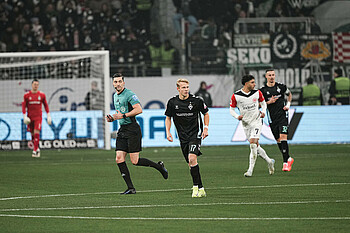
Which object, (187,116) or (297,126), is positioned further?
(297,126)

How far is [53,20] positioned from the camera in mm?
30828

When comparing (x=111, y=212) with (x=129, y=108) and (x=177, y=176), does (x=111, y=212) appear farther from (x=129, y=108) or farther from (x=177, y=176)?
(x=177, y=176)

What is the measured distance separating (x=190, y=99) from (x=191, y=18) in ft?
64.2

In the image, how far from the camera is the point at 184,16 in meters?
30.4

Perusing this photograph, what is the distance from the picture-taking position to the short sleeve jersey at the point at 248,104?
14.5 meters

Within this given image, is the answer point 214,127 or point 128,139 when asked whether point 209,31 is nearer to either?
point 214,127

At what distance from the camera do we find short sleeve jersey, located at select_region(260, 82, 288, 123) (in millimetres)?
15773

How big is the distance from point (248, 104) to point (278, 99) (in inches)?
62.1

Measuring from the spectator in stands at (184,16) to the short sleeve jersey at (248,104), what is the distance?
1495cm

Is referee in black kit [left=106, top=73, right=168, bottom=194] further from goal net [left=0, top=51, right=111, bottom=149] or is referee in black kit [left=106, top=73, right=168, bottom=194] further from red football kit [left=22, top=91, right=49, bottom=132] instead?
goal net [left=0, top=51, right=111, bottom=149]

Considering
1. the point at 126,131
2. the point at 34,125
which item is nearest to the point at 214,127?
the point at 34,125

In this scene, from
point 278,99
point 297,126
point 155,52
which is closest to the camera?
point 278,99

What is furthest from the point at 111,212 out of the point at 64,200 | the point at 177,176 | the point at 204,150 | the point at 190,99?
the point at 204,150

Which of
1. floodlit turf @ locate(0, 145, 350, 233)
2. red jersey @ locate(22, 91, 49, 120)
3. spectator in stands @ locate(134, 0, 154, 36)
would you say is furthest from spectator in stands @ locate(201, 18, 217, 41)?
floodlit turf @ locate(0, 145, 350, 233)
